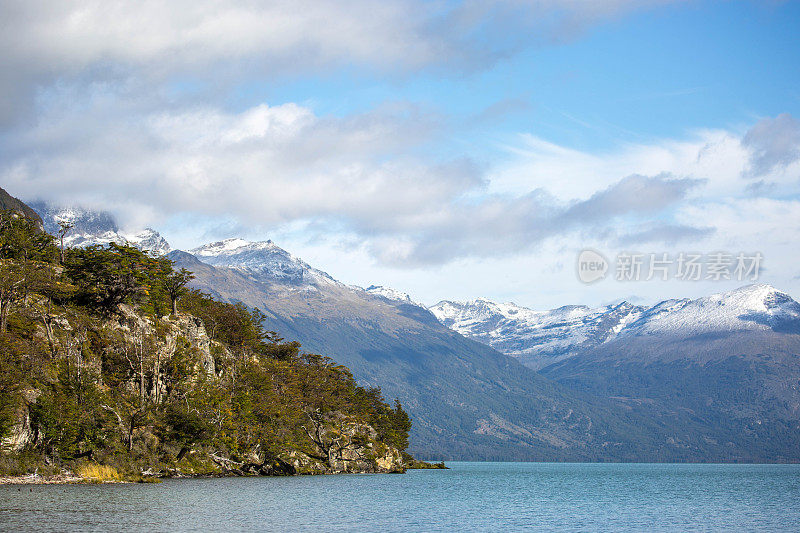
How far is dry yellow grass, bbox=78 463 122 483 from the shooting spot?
101062 mm

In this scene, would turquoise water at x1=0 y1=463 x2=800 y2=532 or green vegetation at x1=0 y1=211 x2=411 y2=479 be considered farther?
green vegetation at x1=0 y1=211 x2=411 y2=479

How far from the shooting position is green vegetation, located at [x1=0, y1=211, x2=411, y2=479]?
98.0 metres

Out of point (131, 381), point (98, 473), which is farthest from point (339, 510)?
point (131, 381)

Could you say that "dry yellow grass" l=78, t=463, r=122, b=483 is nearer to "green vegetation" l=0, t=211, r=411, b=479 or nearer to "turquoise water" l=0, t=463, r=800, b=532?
"green vegetation" l=0, t=211, r=411, b=479

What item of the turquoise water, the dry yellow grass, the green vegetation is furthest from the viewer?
the dry yellow grass

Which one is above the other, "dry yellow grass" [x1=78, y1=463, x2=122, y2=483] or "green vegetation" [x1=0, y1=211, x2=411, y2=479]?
"green vegetation" [x1=0, y1=211, x2=411, y2=479]

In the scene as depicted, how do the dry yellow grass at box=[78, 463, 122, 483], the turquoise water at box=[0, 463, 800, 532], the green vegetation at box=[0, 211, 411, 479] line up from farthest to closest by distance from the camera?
the dry yellow grass at box=[78, 463, 122, 483]
the green vegetation at box=[0, 211, 411, 479]
the turquoise water at box=[0, 463, 800, 532]

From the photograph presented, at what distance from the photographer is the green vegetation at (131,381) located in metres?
98.0

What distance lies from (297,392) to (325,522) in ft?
301

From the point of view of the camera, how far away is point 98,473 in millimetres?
102812

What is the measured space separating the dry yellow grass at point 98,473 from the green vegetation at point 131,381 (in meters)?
0.21

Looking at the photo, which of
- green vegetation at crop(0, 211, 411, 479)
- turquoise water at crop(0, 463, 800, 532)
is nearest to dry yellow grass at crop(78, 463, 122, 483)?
green vegetation at crop(0, 211, 411, 479)

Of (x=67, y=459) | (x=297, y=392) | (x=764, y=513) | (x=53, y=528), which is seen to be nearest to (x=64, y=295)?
(x=67, y=459)

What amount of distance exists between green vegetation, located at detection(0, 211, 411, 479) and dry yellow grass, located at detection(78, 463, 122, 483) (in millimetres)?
209
